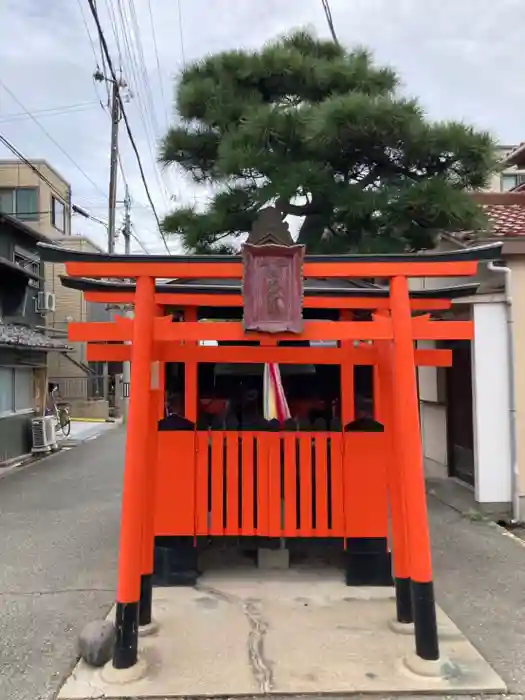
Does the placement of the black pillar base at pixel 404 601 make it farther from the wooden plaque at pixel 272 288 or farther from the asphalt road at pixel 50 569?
the asphalt road at pixel 50 569

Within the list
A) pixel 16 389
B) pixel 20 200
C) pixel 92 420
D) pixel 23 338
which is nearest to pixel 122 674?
pixel 23 338

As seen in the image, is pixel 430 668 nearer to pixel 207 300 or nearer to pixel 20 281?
pixel 207 300

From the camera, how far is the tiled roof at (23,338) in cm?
1143

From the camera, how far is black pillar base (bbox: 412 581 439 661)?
342 centimetres

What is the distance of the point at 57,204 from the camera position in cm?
2545

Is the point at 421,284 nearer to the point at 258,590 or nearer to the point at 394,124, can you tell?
the point at 394,124

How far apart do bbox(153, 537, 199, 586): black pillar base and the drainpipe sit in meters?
4.03

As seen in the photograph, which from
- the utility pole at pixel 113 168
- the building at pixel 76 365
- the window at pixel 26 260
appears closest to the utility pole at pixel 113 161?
the utility pole at pixel 113 168

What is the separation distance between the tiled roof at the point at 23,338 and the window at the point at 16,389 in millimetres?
643

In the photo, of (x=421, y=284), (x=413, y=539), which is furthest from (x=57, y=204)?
(x=413, y=539)

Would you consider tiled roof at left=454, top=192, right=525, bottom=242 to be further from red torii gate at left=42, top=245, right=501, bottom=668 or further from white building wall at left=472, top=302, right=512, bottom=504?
red torii gate at left=42, top=245, right=501, bottom=668

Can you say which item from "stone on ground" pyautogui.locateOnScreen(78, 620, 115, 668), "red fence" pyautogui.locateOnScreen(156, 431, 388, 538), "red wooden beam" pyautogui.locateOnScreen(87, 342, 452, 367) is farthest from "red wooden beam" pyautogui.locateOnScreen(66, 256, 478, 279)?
"stone on ground" pyautogui.locateOnScreen(78, 620, 115, 668)

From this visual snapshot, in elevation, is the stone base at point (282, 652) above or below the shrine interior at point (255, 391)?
below

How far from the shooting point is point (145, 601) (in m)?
4.01
